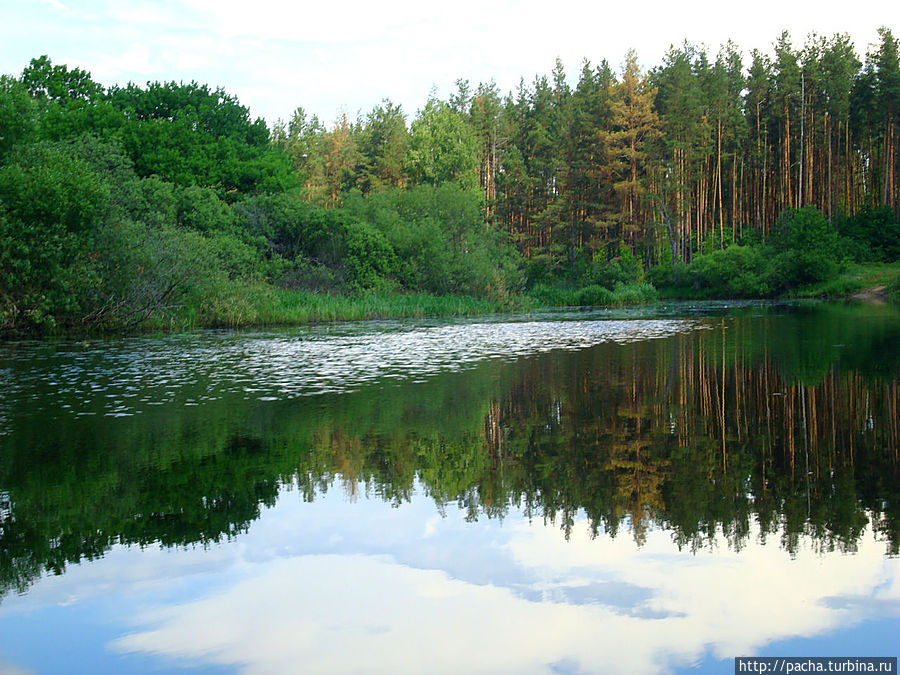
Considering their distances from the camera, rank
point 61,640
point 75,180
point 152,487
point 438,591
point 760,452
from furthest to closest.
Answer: point 75,180, point 760,452, point 152,487, point 438,591, point 61,640

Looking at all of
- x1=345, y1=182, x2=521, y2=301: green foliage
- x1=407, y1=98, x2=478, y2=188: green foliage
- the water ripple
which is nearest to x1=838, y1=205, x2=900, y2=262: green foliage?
x1=345, y1=182, x2=521, y2=301: green foliage

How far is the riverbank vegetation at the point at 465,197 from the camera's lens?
2945 cm

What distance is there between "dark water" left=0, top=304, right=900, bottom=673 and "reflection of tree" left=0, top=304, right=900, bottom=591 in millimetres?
42

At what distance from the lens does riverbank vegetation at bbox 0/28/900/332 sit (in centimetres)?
2945

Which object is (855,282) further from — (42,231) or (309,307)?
(42,231)

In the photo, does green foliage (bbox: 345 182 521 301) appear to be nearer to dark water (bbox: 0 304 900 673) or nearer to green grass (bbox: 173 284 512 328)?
green grass (bbox: 173 284 512 328)

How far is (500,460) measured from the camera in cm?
854

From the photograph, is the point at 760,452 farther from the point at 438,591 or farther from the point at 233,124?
the point at 233,124

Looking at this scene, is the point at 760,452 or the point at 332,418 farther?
the point at 332,418

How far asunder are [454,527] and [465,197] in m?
50.3

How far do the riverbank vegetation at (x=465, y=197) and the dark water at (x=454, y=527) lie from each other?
16.6m

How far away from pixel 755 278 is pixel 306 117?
72252mm

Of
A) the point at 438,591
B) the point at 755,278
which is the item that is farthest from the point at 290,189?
the point at 438,591

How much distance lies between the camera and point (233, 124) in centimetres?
5366
